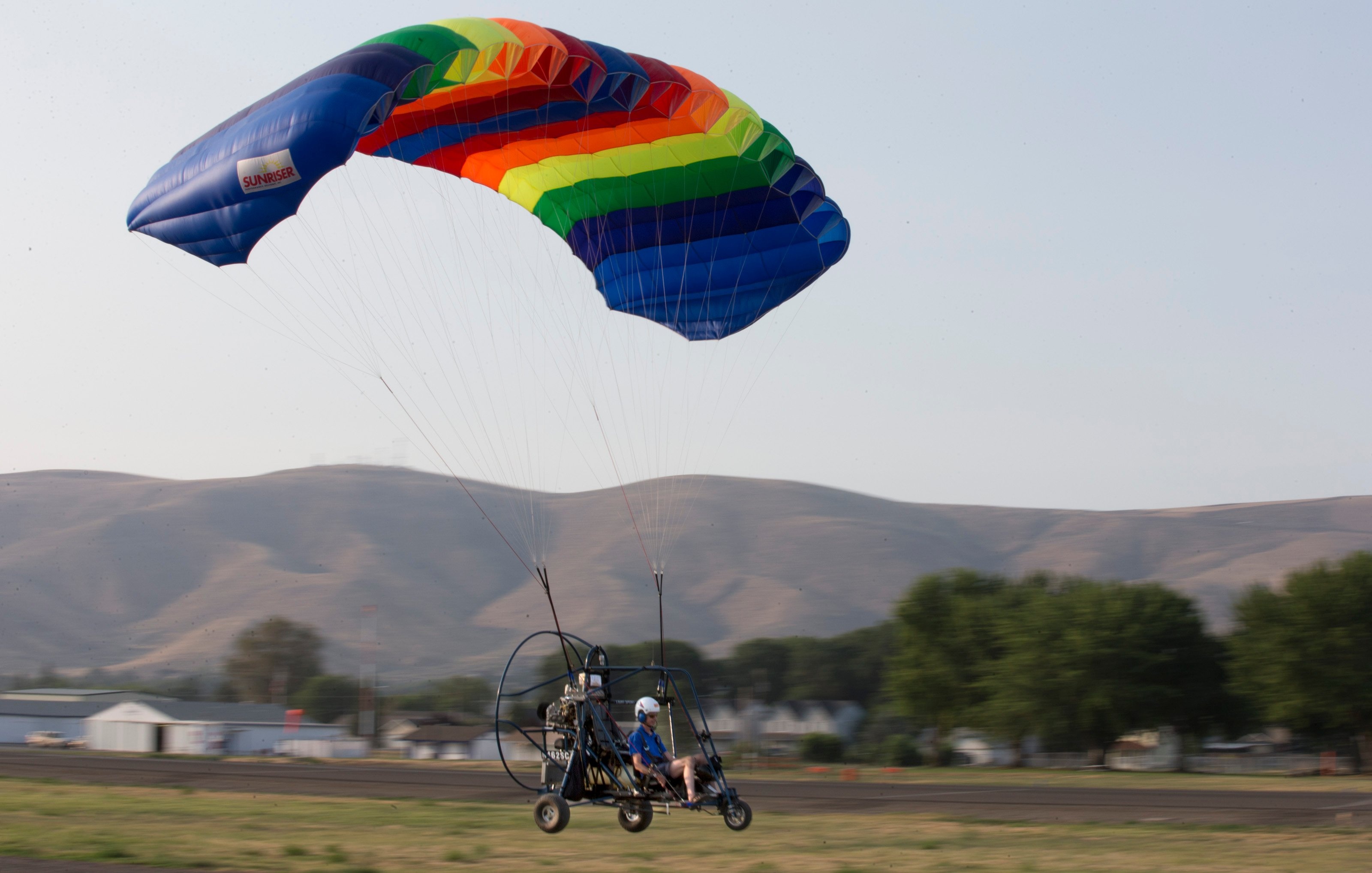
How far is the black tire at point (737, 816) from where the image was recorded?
10.3 meters

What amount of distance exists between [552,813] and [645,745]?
101cm

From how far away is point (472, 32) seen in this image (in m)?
12.4

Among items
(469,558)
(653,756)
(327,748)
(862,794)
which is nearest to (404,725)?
(327,748)

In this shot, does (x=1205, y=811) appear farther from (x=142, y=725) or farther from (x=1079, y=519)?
(x=1079, y=519)

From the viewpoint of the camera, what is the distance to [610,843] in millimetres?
11695

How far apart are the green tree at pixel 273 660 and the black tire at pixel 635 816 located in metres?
90.9

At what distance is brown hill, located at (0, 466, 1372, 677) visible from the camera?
4717 inches

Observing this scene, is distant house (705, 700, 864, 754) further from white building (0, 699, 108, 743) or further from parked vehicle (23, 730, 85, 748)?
white building (0, 699, 108, 743)

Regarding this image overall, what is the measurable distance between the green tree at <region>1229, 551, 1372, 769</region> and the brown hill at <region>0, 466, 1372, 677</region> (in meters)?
72.6

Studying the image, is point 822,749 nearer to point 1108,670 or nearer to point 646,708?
point 1108,670

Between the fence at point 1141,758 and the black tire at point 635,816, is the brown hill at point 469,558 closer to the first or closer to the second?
the fence at point 1141,758

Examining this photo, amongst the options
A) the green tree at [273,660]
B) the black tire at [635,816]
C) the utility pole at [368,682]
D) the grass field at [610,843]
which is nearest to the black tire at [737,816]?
the grass field at [610,843]

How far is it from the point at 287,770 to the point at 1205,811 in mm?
18865

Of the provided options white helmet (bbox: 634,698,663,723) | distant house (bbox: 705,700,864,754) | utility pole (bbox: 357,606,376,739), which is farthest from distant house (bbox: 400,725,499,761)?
white helmet (bbox: 634,698,663,723)
